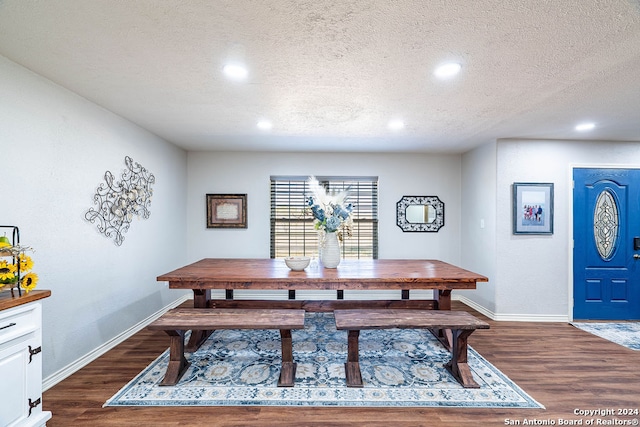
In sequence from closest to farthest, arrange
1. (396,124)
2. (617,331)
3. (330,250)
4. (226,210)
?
(330,250) < (396,124) < (617,331) < (226,210)

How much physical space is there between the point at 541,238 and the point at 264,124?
360 cm

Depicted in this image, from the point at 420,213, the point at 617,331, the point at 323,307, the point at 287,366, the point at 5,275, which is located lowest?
the point at 617,331

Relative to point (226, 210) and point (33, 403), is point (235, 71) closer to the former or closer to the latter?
point (33, 403)

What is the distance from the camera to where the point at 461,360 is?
237 centimetres

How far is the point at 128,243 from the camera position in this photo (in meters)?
3.14

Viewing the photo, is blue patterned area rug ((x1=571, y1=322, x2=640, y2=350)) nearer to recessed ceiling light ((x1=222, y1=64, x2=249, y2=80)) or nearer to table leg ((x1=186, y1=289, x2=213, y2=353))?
table leg ((x1=186, y1=289, x2=213, y2=353))

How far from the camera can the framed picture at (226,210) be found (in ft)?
15.0

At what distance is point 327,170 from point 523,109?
2585mm

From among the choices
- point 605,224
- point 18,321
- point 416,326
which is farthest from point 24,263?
point 605,224

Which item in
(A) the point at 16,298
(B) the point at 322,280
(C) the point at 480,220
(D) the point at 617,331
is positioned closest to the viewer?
(A) the point at 16,298

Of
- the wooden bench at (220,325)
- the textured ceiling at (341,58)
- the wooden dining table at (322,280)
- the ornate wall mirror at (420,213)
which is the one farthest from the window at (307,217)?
the wooden bench at (220,325)

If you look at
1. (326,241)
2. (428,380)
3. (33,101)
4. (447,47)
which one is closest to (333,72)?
(447,47)

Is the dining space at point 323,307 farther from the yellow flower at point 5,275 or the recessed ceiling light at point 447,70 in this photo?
the recessed ceiling light at point 447,70

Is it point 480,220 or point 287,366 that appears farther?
point 480,220
